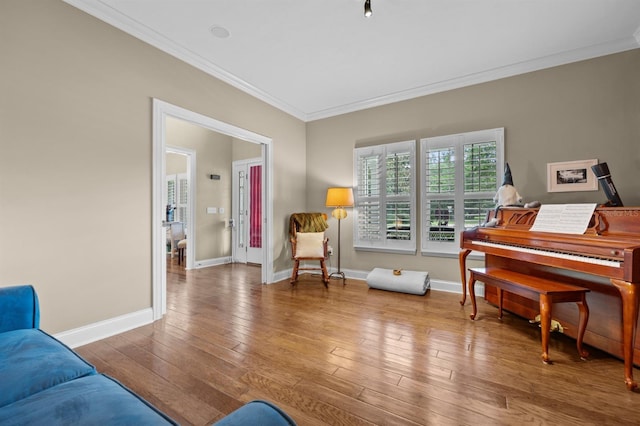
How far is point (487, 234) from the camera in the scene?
2.78 m

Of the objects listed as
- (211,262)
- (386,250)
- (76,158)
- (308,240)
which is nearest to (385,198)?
(386,250)

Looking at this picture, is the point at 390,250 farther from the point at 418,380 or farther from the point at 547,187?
the point at 418,380

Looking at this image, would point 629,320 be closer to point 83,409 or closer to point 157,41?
point 83,409

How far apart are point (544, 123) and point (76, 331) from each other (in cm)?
506

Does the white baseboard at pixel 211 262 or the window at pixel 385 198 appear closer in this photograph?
the window at pixel 385 198

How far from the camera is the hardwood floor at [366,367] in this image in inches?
57.9

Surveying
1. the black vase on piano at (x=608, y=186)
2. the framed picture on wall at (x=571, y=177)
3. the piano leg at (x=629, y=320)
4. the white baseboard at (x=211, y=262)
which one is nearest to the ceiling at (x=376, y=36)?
the framed picture on wall at (x=571, y=177)

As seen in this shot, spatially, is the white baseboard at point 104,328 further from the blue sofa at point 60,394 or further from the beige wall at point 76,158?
the blue sofa at point 60,394

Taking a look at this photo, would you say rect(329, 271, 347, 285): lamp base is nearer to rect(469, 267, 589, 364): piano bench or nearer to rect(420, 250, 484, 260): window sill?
rect(420, 250, 484, 260): window sill

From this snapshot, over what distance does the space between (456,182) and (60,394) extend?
3955 mm

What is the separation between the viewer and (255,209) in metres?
5.81

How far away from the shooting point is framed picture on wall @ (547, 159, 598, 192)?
9.53ft

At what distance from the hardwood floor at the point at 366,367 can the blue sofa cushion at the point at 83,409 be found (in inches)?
26.4

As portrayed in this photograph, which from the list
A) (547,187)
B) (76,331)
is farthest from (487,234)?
(76,331)
